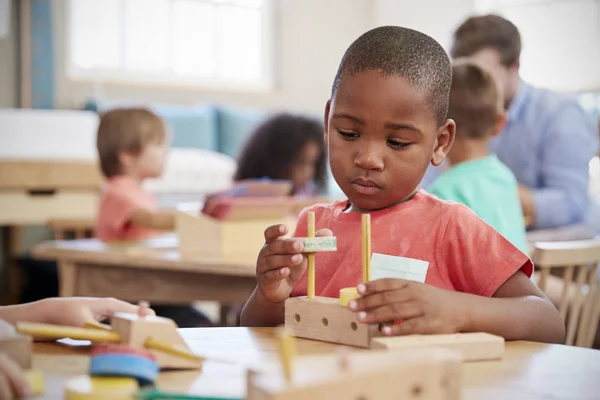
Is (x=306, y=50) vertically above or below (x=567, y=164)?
above

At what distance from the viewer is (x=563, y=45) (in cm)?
581

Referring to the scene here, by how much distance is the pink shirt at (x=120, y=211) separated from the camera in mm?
3357

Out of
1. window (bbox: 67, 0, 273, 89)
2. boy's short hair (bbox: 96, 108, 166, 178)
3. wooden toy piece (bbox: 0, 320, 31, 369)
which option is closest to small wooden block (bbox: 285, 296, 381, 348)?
wooden toy piece (bbox: 0, 320, 31, 369)

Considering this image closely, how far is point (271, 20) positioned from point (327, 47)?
66 cm

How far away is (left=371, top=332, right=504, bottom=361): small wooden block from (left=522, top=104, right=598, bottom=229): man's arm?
2314 mm

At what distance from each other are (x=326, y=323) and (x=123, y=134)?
2.74 meters

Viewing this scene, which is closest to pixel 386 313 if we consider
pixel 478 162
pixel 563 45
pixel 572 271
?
pixel 572 271

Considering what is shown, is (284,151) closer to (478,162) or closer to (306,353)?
(478,162)

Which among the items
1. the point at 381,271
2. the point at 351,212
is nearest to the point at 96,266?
the point at 351,212

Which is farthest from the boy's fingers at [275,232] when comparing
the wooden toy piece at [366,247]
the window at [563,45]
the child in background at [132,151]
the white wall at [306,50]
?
the white wall at [306,50]

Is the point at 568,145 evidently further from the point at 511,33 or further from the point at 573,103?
the point at 511,33

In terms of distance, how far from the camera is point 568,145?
325cm

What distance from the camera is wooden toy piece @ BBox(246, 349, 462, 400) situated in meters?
0.58

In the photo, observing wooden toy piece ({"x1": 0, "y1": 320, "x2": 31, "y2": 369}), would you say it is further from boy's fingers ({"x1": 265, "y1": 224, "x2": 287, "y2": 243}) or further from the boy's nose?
the boy's nose
